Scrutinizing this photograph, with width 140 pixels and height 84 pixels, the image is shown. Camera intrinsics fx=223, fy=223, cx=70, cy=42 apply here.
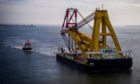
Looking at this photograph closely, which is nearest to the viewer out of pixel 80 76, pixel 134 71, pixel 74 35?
pixel 80 76

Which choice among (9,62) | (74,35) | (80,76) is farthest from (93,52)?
(9,62)

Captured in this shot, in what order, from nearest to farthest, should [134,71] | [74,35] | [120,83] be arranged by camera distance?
1. [120,83]
2. [134,71]
3. [74,35]

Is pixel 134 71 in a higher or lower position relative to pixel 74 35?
lower

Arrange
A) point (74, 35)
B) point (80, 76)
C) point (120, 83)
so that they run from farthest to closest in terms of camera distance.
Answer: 1. point (74, 35)
2. point (80, 76)
3. point (120, 83)

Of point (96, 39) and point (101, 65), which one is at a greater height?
point (96, 39)

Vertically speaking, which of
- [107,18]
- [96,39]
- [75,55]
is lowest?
[75,55]

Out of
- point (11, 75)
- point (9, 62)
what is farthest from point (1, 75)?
point (9, 62)

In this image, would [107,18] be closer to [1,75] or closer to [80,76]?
[80,76]

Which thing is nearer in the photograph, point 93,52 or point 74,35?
point 93,52

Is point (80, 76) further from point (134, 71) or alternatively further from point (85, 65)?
point (134, 71)
